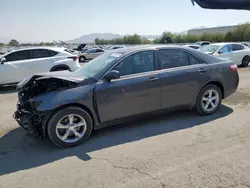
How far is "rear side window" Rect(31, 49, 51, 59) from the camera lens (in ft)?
30.2

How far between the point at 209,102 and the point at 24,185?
383 cm

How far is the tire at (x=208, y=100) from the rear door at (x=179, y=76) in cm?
16

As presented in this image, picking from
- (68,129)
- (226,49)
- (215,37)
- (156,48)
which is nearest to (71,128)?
(68,129)

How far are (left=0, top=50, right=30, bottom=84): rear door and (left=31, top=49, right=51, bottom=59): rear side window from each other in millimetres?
201

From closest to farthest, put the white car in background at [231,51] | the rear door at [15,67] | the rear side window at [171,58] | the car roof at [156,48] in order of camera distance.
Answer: the car roof at [156,48] < the rear side window at [171,58] < the rear door at [15,67] < the white car in background at [231,51]

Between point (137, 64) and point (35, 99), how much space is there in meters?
1.88

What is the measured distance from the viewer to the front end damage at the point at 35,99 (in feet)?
12.3

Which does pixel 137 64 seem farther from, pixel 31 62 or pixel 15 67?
pixel 15 67

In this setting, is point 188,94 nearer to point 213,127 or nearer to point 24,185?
point 213,127

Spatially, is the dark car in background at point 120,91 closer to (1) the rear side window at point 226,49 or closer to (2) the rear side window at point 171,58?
(2) the rear side window at point 171,58

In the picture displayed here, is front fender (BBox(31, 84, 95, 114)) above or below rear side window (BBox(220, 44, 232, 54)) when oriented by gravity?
below

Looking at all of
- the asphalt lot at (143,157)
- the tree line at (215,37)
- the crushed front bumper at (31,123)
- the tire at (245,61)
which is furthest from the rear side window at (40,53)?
the tree line at (215,37)

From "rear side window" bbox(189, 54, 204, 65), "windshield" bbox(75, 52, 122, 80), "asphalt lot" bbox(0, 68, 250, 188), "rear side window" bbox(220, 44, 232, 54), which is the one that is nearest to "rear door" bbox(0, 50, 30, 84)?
"asphalt lot" bbox(0, 68, 250, 188)

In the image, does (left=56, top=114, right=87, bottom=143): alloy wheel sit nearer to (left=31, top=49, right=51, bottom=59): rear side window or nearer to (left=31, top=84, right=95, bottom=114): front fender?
(left=31, top=84, right=95, bottom=114): front fender
